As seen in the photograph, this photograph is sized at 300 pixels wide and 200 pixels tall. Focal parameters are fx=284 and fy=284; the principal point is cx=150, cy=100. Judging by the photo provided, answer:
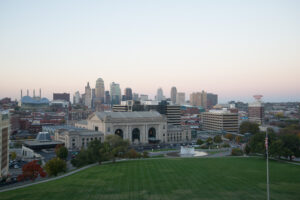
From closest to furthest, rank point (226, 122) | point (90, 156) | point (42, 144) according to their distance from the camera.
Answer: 1. point (90, 156)
2. point (42, 144)
3. point (226, 122)

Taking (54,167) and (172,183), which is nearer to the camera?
(172,183)

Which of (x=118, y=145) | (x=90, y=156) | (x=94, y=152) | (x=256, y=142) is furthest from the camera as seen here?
(x=118, y=145)

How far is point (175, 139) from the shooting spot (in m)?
138

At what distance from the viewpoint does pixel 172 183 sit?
5100 centimetres

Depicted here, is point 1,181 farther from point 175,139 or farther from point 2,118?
point 175,139

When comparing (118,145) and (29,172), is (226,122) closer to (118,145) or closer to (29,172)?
(118,145)

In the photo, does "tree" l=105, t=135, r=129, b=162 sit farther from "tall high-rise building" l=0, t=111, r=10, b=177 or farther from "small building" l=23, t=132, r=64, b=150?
"small building" l=23, t=132, r=64, b=150

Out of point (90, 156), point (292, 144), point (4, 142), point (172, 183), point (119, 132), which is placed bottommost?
point (172, 183)

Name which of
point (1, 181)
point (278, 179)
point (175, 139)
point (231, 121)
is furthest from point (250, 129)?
point (1, 181)

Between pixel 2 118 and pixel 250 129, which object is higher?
pixel 2 118

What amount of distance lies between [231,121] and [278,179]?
112 m

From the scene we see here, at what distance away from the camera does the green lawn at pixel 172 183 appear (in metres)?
44.0

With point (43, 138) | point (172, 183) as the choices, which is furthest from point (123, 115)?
point (172, 183)

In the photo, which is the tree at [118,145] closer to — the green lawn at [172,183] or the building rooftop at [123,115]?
the green lawn at [172,183]
